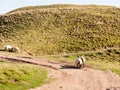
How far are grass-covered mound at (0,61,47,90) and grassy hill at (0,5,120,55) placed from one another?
26.9 metres

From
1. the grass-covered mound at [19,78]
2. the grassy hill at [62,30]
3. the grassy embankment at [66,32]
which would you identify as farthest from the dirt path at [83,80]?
the grassy hill at [62,30]

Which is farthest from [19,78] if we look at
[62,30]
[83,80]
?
[62,30]

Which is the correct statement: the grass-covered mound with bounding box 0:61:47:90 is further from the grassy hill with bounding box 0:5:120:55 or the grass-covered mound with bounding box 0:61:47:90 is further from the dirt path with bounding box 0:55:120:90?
the grassy hill with bounding box 0:5:120:55

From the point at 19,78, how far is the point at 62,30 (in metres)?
46.2

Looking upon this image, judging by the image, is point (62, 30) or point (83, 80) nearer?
point (83, 80)

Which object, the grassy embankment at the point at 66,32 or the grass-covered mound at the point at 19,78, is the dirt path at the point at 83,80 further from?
the grassy embankment at the point at 66,32

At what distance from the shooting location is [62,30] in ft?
240

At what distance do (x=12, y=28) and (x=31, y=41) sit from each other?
11.3 m

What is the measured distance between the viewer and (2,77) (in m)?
26.6

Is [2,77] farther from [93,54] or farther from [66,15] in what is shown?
[66,15]

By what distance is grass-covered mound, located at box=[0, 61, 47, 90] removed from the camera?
25.6 metres

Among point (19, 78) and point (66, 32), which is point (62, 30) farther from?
point (19, 78)

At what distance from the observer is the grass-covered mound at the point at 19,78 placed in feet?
84.0

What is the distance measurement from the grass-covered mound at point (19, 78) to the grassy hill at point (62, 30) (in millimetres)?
26934
